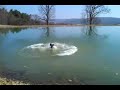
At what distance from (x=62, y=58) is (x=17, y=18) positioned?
129 cm

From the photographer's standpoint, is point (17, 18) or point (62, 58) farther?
point (62, 58)

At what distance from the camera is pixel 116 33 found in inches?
220

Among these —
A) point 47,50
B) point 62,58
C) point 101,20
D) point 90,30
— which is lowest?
point 62,58

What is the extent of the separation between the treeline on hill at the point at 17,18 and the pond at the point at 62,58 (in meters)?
0.15

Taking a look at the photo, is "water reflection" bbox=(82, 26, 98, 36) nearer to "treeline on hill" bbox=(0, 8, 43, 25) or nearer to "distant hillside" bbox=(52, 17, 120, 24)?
"distant hillside" bbox=(52, 17, 120, 24)

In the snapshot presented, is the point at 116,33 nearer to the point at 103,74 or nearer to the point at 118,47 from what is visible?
the point at 118,47

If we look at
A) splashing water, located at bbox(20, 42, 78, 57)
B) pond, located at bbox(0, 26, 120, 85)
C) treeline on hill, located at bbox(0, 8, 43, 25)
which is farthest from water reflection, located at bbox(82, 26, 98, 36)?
treeline on hill, located at bbox(0, 8, 43, 25)

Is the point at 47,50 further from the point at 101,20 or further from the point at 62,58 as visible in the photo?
the point at 101,20

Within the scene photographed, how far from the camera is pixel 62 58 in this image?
600cm

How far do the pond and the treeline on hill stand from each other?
146mm

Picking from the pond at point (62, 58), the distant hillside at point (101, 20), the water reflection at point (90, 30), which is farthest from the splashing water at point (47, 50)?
the distant hillside at point (101, 20)

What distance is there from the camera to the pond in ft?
18.0

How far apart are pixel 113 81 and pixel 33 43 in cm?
174

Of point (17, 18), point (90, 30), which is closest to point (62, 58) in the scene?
point (90, 30)
